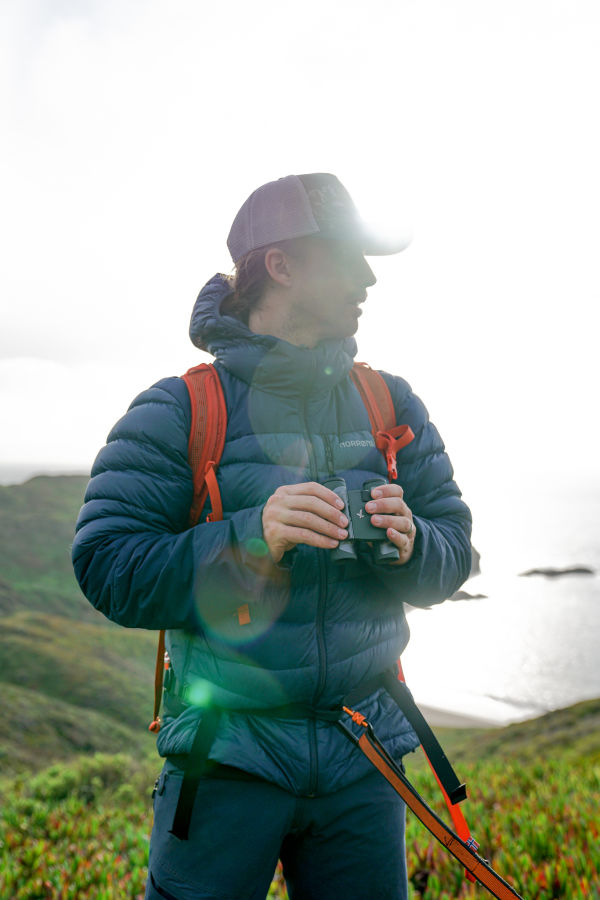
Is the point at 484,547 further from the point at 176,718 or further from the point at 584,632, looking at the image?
the point at 176,718

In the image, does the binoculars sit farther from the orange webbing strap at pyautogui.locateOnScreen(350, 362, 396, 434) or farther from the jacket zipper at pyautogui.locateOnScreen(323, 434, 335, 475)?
the orange webbing strap at pyautogui.locateOnScreen(350, 362, 396, 434)

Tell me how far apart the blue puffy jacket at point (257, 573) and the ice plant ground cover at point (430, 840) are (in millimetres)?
3223

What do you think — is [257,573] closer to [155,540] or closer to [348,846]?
[155,540]

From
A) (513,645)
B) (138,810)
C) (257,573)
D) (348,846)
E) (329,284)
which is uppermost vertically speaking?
(329,284)

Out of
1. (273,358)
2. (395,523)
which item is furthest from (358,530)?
(273,358)

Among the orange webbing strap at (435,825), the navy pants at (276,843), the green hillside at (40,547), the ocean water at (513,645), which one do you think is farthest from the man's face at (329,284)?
the green hillside at (40,547)

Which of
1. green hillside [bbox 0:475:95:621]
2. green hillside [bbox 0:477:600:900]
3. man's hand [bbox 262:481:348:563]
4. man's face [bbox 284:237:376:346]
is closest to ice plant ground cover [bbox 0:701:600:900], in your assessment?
green hillside [bbox 0:477:600:900]

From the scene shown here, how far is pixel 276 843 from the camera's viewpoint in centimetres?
180

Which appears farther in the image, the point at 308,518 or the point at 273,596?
the point at 273,596

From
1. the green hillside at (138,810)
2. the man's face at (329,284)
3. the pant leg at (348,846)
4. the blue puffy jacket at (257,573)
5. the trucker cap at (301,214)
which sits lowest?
→ the green hillside at (138,810)

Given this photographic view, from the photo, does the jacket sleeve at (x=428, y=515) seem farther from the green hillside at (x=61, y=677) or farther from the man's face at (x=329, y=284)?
the green hillside at (x=61, y=677)

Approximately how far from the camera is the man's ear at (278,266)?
224 cm

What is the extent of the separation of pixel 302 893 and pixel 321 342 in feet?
6.44

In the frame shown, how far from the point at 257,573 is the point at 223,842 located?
836 millimetres
